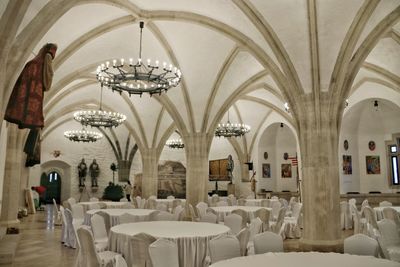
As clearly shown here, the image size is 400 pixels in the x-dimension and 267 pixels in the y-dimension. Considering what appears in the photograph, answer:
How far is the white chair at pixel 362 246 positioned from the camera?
4.33m

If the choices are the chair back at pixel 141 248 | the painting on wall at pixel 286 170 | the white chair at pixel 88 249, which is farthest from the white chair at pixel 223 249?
the painting on wall at pixel 286 170

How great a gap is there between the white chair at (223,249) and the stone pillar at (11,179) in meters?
9.77

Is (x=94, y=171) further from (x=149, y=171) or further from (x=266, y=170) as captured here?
(x=266, y=170)

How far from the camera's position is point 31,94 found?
547 centimetres

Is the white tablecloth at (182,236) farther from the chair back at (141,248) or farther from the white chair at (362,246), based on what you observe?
the white chair at (362,246)

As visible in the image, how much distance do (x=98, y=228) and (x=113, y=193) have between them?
18.0 m

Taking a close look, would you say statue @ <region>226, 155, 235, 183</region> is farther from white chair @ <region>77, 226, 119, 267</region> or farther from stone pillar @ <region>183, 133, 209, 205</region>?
Result: white chair @ <region>77, 226, 119, 267</region>

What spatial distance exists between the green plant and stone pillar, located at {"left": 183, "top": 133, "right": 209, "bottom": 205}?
11.6m

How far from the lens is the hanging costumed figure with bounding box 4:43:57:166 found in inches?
210

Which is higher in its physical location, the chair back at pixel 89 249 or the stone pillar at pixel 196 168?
the stone pillar at pixel 196 168

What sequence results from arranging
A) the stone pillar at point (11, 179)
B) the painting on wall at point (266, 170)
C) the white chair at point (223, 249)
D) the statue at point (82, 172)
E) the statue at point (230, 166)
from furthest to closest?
the statue at point (82, 172) → the statue at point (230, 166) → the painting on wall at point (266, 170) → the stone pillar at point (11, 179) → the white chair at point (223, 249)

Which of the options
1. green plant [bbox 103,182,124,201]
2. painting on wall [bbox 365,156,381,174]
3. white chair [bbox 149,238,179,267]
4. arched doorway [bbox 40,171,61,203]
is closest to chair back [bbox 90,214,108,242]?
white chair [bbox 149,238,179,267]

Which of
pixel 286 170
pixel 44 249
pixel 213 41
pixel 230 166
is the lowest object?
pixel 44 249

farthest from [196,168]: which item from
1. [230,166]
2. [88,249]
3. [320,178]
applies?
[88,249]
